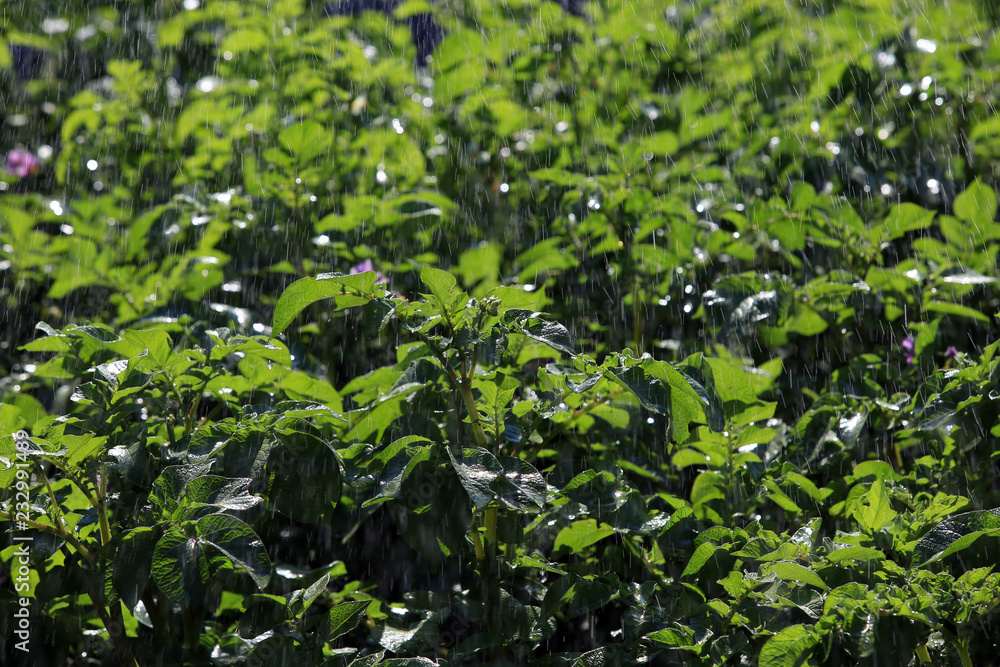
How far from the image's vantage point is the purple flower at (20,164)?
3.77 m

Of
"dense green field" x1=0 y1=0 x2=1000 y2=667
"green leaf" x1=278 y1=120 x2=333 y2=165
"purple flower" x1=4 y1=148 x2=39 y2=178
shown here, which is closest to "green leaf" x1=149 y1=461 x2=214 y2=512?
"dense green field" x1=0 y1=0 x2=1000 y2=667

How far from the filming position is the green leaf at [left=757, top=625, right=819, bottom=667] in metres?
1.22

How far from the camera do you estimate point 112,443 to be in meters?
1.60

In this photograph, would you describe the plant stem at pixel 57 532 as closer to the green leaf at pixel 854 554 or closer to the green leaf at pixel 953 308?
the green leaf at pixel 854 554

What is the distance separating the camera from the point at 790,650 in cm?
123

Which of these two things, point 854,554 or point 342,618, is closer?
point 854,554

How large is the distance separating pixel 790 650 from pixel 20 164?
395 centimetres

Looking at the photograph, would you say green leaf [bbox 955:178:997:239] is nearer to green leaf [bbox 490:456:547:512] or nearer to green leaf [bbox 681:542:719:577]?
green leaf [bbox 681:542:719:577]

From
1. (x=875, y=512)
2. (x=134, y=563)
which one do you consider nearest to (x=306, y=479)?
(x=134, y=563)

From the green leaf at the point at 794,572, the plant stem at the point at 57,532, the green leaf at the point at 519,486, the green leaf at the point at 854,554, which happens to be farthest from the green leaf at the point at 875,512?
the plant stem at the point at 57,532

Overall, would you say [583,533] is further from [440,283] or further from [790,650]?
[440,283]

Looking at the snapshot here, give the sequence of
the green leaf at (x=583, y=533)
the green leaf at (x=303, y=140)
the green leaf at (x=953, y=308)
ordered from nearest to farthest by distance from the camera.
→ the green leaf at (x=583, y=533) < the green leaf at (x=953, y=308) < the green leaf at (x=303, y=140)

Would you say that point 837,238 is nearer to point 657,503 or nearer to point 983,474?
point 983,474

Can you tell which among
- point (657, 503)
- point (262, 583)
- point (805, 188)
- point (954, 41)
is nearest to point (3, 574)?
point (262, 583)
